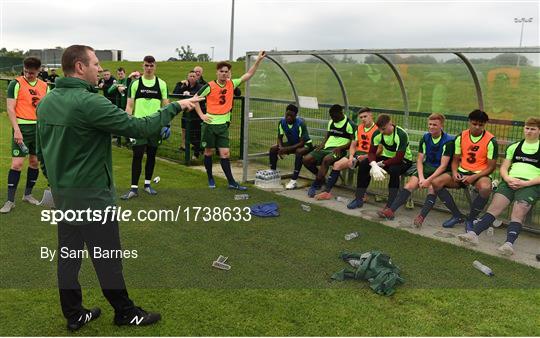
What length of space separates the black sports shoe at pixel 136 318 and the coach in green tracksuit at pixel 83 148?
183 mm

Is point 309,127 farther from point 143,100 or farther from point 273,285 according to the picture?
point 273,285

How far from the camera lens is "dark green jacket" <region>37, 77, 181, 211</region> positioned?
2912 mm

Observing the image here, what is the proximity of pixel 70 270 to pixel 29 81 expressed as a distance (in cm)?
394

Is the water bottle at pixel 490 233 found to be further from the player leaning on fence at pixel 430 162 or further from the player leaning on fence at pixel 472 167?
the player leaning on fence at pixel 430 162

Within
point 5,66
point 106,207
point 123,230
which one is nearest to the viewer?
point 106,207

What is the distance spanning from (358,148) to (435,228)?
185 cm

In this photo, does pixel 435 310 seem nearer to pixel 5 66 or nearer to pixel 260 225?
pixel 260 225

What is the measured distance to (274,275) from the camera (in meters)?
4.41

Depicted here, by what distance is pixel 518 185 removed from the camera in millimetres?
5203

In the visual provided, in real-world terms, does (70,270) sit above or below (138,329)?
above

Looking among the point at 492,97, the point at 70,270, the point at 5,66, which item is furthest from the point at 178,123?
the point at 5,66

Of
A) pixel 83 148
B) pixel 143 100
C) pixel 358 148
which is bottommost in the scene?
pixel 358 148

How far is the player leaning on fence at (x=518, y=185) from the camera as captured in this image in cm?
512
